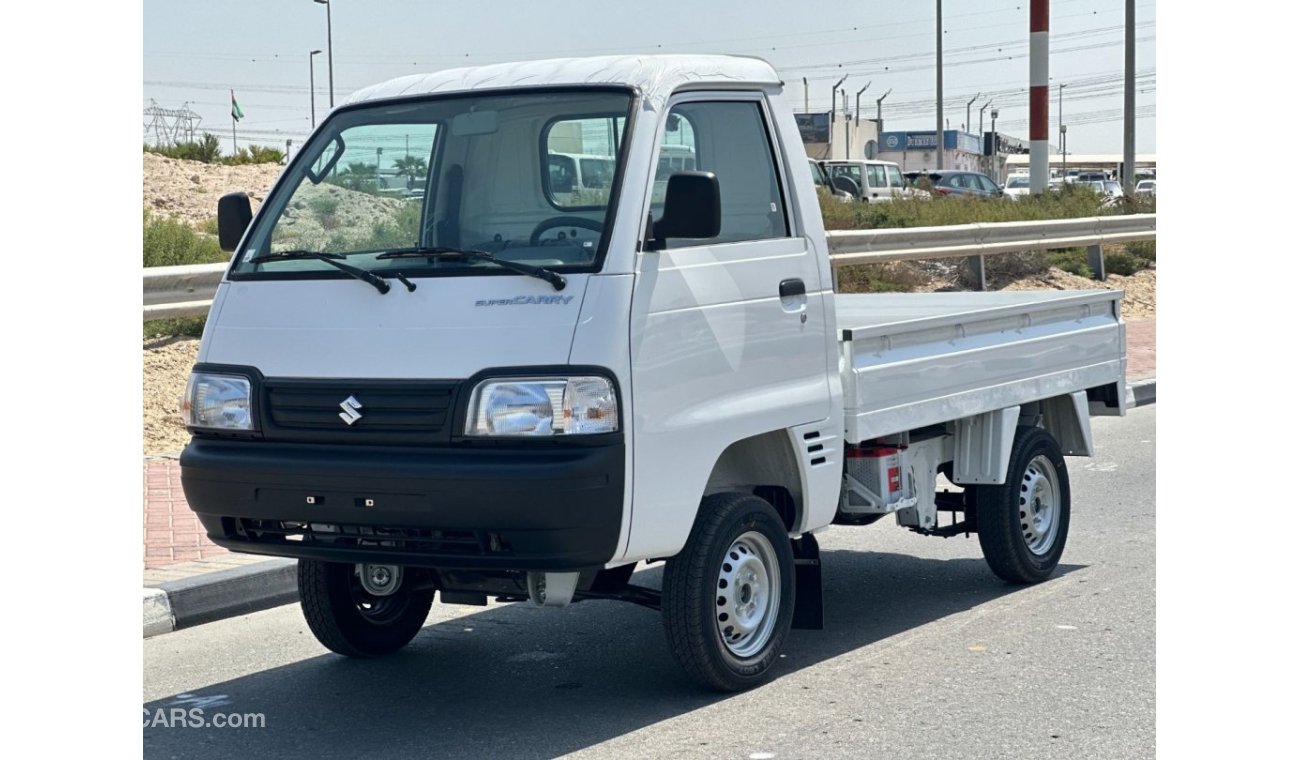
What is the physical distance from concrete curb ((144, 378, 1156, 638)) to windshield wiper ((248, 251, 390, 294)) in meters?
1.82

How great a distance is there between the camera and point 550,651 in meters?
6.60

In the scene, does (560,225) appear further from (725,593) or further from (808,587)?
(808,587)

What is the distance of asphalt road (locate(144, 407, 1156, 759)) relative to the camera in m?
5.27

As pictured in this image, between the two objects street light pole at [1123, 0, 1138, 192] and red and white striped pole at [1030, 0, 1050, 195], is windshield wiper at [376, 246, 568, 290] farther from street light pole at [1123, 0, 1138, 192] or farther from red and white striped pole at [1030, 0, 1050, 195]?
street light pole at [1123, 0, 1138, 192]

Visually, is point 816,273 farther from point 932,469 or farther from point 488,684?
point 488,684

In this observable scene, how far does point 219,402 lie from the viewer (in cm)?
561

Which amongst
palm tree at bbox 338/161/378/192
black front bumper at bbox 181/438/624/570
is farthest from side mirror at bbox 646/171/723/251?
palm tree at bbox 338/161/378/192

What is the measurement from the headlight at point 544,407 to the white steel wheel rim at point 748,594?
0.87 meters

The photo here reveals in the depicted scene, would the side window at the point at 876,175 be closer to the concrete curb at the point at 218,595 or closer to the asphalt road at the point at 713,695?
the asphalt road at the point at 713,695

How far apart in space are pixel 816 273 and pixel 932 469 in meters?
1.43

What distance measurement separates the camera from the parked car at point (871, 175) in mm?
38156

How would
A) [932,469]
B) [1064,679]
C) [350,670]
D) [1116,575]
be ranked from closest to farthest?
[1064,679], [350,670], [932,469], [1116,575]

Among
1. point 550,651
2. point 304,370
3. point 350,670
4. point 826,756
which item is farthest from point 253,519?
point 826,756

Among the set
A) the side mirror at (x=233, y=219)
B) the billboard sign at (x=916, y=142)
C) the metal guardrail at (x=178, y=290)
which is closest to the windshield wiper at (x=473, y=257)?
the side mirror at (x=233, y=219)
